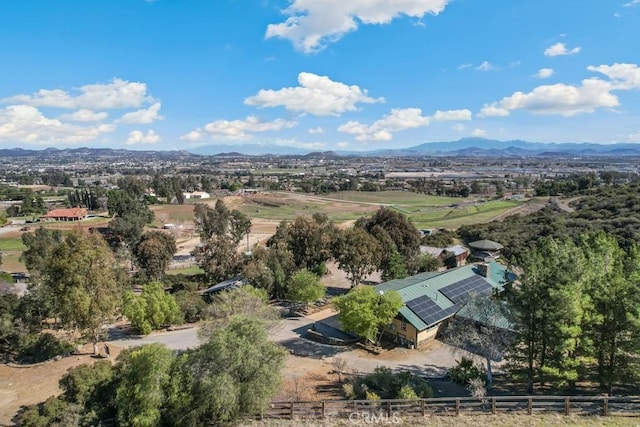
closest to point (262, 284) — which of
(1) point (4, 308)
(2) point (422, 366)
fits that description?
(2) point (422, 366)

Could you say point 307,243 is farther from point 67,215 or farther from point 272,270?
point 67,215

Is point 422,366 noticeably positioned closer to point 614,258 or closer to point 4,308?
point 614,258

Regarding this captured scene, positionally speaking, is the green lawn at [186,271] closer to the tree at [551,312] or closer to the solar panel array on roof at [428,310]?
the solar panel array on roof at [428,310]

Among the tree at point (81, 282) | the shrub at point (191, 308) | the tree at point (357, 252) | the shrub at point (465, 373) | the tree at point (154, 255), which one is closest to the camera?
the shrub at point (465, 373)

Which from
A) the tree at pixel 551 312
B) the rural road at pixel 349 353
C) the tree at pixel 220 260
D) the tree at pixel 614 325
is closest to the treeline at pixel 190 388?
the rural road at pixel 349 353

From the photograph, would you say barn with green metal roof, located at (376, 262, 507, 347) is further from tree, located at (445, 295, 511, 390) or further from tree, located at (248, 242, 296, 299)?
tree, located at (248, 242, 296, 299)

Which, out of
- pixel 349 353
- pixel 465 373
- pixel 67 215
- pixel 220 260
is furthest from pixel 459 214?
pixel 67 215
